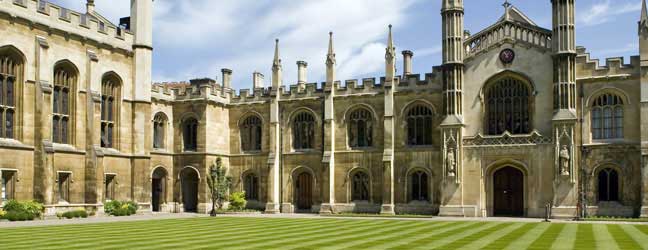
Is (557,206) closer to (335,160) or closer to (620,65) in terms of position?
(620,65)

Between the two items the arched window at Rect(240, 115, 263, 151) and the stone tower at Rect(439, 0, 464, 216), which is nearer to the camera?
the stone tower at Rect(439, 0, 464, 216)

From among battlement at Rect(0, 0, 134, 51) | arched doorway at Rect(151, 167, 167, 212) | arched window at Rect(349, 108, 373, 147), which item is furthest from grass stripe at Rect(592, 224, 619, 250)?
arched doorway at Rect(151, 167, 167, 212)

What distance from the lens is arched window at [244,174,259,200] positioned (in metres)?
49.1

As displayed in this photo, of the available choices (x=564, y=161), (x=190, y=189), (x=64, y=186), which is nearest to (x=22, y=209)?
(x=64, y=186)

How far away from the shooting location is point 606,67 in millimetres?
38344

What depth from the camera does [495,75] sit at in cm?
4088

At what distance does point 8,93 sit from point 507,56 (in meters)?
26.7

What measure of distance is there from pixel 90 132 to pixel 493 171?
75.0ft

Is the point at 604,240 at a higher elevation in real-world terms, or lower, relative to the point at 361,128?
lower

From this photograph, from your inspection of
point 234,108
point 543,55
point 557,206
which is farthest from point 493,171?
point 234,108

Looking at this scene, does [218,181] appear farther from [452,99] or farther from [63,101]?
[452,99]

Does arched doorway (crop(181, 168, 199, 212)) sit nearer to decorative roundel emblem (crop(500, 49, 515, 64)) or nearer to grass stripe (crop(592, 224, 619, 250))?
decorative roundel emblem (crop(500, 49, 515, 64))

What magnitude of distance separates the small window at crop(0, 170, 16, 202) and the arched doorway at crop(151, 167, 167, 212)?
1229 centimetres

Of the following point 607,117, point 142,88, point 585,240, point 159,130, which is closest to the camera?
point 585,240
